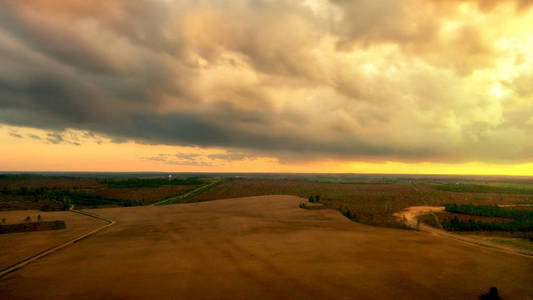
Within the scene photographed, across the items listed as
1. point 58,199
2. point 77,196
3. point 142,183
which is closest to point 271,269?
point 58,199

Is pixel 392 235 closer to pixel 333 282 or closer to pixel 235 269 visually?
pixel 333 282

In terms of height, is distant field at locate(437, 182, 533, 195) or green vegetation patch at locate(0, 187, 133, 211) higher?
green vegetation patch at locate(0, 187, 133, 211)

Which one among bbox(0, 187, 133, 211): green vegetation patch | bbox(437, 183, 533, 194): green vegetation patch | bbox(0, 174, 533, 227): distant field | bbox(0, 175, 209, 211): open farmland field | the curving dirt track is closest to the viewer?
the curving dirt track

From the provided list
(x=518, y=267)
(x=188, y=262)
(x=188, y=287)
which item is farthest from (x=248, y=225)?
(x=518, y=267)

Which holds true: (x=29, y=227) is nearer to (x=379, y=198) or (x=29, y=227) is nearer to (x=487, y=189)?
(x=379, y=198)

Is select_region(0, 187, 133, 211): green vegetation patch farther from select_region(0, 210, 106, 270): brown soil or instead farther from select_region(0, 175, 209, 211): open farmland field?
select_region(0, 210, 106, 270): brown soil

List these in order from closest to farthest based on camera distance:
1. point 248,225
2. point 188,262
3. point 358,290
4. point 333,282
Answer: point 358,290 < point 333,282 < point 188,262 < point 248,225

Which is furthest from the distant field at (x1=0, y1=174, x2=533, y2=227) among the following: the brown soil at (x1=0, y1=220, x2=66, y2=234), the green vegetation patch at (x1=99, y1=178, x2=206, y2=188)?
the brown soil at (x1=0, y1=220, x2=66, y2=234)

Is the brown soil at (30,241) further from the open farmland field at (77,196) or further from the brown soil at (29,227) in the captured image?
the open farmland field at (77,196)
